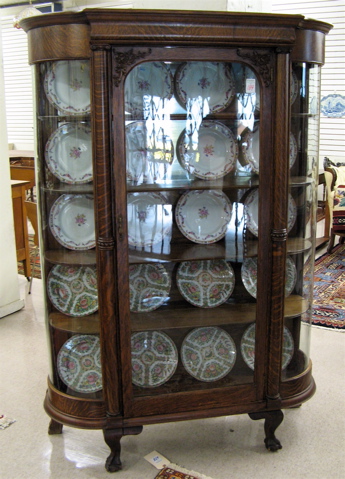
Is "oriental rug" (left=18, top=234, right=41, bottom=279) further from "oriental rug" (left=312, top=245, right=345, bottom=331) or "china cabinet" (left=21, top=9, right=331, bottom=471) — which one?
"china cabinet" (left=21, top=9, right=331, bottom=471)

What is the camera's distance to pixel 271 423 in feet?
7.61

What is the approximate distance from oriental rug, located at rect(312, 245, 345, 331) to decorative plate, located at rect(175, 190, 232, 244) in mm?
1766

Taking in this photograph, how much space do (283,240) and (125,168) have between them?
686 millimetres

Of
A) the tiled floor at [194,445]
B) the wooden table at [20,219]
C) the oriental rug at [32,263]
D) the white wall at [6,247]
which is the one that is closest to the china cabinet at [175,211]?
the tiled floor at [194,445]

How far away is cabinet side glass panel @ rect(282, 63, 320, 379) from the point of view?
7.25ft

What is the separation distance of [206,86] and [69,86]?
524 millimetres

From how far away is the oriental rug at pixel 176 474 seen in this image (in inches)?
85.2

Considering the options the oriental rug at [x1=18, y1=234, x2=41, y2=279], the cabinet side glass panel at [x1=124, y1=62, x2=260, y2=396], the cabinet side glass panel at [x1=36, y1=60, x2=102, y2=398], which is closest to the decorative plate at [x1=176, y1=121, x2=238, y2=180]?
the cabinet side glass panel at [x1=124, y1=62, x2=260, y2=396]

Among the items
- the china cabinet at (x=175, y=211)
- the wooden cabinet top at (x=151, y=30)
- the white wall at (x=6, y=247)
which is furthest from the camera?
the white wall at (x=6, y=247)

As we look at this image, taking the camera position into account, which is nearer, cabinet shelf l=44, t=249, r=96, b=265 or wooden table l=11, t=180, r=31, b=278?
cabinet shelf l=44, t=249, r=96, b=265

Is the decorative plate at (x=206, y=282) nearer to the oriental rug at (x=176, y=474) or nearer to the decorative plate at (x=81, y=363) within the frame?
the decorative plate at (x=81, y=363)

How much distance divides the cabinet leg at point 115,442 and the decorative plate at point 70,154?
101cm

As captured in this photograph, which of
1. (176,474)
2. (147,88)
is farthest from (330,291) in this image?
(147,88)

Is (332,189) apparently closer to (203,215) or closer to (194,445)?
(203,215)
